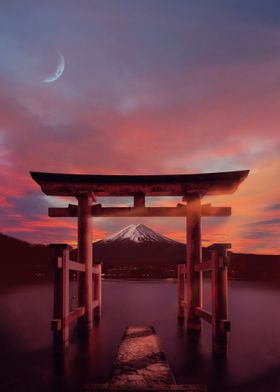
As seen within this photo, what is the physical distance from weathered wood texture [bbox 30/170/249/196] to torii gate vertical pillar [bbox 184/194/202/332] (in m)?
0.39

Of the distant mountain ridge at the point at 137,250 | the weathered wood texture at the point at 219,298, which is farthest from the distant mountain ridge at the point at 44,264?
the weathered wood texture at the point at 219,298

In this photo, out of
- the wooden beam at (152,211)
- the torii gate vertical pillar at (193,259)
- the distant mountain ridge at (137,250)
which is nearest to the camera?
the torii gate vertical pillar at (193,259)

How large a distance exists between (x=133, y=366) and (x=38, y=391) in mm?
1462

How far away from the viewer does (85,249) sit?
9031 mm

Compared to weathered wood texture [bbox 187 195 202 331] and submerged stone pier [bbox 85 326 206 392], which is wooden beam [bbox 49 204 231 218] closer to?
weathered wood texture [bbox 187 195 202 331]

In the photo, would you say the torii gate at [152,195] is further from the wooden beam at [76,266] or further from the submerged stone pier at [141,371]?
the submerged stone pier at [141,371]

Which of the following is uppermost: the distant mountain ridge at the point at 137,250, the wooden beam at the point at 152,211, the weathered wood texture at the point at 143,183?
the weathered wood texture at the point at 143,183

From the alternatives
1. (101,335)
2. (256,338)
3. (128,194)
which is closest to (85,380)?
(101,335)

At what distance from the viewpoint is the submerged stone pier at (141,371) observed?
4.19 m

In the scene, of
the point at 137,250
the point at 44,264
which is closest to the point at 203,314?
the point at 44,264

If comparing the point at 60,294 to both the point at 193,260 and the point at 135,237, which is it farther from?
the point at 135,237

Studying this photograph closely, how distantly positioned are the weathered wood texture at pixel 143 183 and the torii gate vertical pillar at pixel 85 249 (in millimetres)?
351

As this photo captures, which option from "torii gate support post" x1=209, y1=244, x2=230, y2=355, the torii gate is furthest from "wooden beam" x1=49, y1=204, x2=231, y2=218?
"torii gate support post" x1=209, y1=244, x2=230, y2=355

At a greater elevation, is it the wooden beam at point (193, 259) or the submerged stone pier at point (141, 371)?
the wooden beam at point (193, 259)
